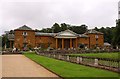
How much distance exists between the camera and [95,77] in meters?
13.1

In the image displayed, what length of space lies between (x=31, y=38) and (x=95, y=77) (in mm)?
67755

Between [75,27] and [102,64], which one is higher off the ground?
[75,27]

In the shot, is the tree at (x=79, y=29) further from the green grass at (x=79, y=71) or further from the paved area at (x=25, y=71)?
the green grass at (x=79, y=71)

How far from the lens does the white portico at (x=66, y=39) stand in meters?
83.4

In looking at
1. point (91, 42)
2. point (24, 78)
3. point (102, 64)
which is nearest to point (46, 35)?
point (91, 42)

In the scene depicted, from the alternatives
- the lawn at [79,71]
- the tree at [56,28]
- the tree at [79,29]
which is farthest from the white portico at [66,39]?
the lawn at [79,71]

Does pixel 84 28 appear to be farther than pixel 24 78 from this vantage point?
Yes

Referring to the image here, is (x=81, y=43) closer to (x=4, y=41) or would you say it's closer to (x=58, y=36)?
(x=58, y=36)

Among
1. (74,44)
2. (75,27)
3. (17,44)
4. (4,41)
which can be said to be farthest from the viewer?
(75,27)

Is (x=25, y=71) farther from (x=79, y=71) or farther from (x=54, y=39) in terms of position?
(x=54, y=39)

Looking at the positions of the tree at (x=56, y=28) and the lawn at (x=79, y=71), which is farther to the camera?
the tree at (x=56, y=28)

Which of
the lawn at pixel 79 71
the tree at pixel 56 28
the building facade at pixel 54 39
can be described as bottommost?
the lawn at pixel 79 71

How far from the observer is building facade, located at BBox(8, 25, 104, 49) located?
259ft

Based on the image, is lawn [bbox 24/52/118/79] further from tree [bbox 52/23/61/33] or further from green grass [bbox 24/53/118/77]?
tree [bbox 52/23/61/33]
